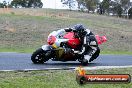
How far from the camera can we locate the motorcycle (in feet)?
42.2

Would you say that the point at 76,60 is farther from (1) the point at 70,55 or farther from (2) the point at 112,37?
(2) the point at 112,37

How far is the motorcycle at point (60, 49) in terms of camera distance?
12.9 metres

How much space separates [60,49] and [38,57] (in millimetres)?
711

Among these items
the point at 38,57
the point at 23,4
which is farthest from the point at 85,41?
the point at 23,4

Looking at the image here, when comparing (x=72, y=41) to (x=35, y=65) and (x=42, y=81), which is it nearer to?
(x=35, y=65)

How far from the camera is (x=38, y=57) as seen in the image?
12.8m

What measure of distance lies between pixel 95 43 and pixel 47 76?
492 centimetres

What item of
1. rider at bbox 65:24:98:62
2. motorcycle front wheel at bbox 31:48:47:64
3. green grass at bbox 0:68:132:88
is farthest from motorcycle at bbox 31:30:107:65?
green grass at bbox 0:68:132:88

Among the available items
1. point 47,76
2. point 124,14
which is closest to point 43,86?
point 47,76

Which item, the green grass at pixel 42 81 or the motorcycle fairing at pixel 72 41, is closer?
the green grass at pixel 42 81

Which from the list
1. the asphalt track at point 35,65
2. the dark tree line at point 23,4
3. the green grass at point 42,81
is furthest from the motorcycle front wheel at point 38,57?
the dark tree line at point 23,4

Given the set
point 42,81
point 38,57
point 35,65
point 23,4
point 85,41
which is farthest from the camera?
point 23,4

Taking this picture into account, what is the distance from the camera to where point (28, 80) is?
7.84m

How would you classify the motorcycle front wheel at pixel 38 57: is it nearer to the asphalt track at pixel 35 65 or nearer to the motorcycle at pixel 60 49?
the motorcycle at pixel 60 49
